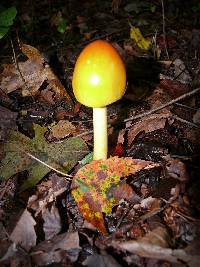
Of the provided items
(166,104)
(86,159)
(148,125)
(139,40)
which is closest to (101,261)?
(86,159)

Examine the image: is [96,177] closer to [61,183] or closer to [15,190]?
[61,183]

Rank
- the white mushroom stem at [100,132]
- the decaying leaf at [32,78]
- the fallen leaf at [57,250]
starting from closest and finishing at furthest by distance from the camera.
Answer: the fallen leaf at [57,250]
the white mushroom stem at [100,132]
the decaying leaf at [32,78]

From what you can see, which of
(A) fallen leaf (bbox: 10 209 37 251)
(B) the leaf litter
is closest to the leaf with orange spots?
(B) the leaf litter

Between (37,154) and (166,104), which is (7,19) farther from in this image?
(166,104)

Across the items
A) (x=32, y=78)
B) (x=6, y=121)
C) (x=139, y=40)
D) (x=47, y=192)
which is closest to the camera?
(x=47, y=192)

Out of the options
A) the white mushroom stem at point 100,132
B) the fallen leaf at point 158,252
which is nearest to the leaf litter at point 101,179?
the fallen leaf at point 158,252

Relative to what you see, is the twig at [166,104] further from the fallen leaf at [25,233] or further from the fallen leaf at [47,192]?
the fallen leaf at [25,233]

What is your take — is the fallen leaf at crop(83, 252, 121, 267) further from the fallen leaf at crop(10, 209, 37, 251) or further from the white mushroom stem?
the white mushroom stem

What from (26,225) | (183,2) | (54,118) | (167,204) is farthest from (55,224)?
(183,2)
